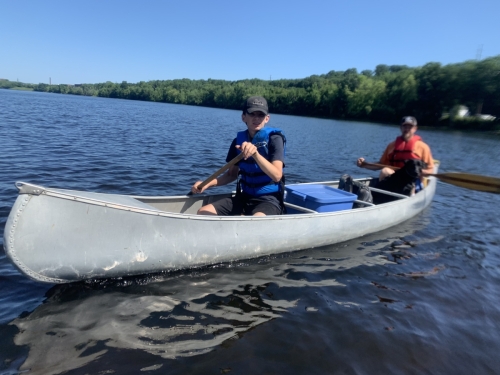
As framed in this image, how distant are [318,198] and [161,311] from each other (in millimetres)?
2853

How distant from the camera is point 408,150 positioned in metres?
7.21

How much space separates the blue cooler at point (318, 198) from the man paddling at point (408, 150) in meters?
1.84

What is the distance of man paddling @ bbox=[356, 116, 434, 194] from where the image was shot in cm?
702

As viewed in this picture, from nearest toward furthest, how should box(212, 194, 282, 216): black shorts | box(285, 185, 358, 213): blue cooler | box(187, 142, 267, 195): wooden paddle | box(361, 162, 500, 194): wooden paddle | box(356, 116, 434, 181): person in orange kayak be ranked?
box(187, 142, 267, 195): wooden paddle < box(212, 194, 282, 216): black shorts < box(285, 185, 358, 213): blue cooler < box(361, 162, 500, 194): wooden paddle < box(356, 116, 434, 181): person in orange kayak

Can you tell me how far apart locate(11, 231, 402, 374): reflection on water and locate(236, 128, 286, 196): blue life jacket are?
0.95 meters

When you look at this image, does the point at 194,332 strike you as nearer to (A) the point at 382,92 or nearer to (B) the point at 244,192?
(B) the point at 244,192

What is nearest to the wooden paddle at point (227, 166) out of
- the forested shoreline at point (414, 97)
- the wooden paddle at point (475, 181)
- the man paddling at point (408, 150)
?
the man paddling at point (408, 150)

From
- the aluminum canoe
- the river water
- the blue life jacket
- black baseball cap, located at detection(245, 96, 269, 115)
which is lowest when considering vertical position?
the river water

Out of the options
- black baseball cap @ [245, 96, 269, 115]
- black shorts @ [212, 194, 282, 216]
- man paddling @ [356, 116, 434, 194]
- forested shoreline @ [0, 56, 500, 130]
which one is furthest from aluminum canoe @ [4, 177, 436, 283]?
forested shoreline @ [0, 56, 500, 130]

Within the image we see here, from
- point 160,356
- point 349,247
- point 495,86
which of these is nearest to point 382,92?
point 495,86

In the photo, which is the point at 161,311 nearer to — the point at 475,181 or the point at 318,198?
the point at 318,198

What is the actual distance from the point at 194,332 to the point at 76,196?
1619mm

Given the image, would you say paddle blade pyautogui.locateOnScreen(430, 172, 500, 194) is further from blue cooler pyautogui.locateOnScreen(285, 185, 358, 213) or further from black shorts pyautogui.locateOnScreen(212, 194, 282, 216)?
black shorts pyautogui.locateOnScreen(212, 194, 282, 216)

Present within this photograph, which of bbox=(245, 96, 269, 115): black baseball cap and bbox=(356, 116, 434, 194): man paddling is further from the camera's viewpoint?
bbox=(356, 116, 434, 194): man paddling
